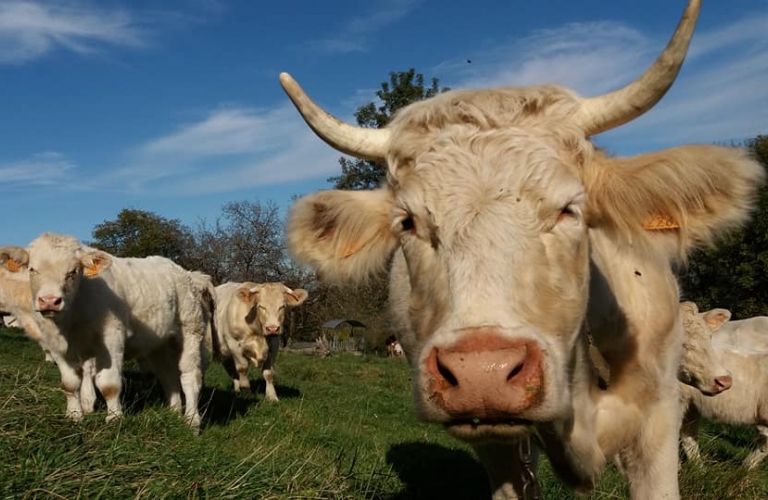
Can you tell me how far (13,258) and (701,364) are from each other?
7.92m

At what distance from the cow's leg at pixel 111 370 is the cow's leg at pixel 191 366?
4.03 feet

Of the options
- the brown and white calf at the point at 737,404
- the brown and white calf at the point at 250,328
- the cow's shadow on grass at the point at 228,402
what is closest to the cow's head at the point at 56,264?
the cow's shadow on grass at the point at 228,402

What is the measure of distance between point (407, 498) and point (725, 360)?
6016mm

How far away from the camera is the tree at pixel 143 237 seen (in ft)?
153

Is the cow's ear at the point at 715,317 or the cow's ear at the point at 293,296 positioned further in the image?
the cow's ear at the point at 293,296

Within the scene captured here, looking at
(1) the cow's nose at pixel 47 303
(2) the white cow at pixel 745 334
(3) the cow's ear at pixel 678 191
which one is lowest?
(2) the white cow at pixel 745 334

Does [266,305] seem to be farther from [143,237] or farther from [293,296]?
[143,237]

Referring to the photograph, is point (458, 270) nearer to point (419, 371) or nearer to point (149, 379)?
point (419, 371)

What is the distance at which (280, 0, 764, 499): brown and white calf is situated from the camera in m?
2.45

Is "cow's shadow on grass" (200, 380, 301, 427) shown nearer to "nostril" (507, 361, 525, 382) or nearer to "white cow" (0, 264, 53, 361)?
"white cow" (0, 264, 53, 361)

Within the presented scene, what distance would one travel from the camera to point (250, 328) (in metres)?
13.8

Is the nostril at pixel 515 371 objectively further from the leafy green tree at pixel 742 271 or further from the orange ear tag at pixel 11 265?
the leafy green tree at pixel 742 271

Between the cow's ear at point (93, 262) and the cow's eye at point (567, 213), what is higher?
the cow's ear at point (93, 262)

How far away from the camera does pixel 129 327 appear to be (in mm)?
8305
